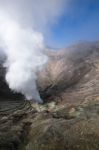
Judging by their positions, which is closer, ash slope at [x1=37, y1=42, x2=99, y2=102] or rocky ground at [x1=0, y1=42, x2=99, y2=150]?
rocky ground at [x1=0, y1=42, x2=99, y2=150]

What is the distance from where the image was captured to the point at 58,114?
30.2 m

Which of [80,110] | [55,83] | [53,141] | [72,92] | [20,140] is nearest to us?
[53,141]

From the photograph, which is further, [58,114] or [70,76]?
[70,76]

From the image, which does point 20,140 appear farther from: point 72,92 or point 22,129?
point 72,92

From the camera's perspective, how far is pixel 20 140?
2330 cm

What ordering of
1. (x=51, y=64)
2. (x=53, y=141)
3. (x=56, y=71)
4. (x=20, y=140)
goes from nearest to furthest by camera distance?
(x=53, y=141) < (x=20, y=140) < (x=56, y=71) < (x=51, y=64)

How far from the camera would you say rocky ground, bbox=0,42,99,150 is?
20969 millimetres

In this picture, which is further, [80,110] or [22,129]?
[80,110]

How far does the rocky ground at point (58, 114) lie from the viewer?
21.0 meters

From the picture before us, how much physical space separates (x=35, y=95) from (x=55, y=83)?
11.8 meters

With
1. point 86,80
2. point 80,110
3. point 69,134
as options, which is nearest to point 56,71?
point 86,80

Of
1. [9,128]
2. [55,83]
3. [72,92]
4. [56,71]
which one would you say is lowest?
[9,128]

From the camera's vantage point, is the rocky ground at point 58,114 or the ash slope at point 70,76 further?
the ash slope at point 70,76

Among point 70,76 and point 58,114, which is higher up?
point 70,76
